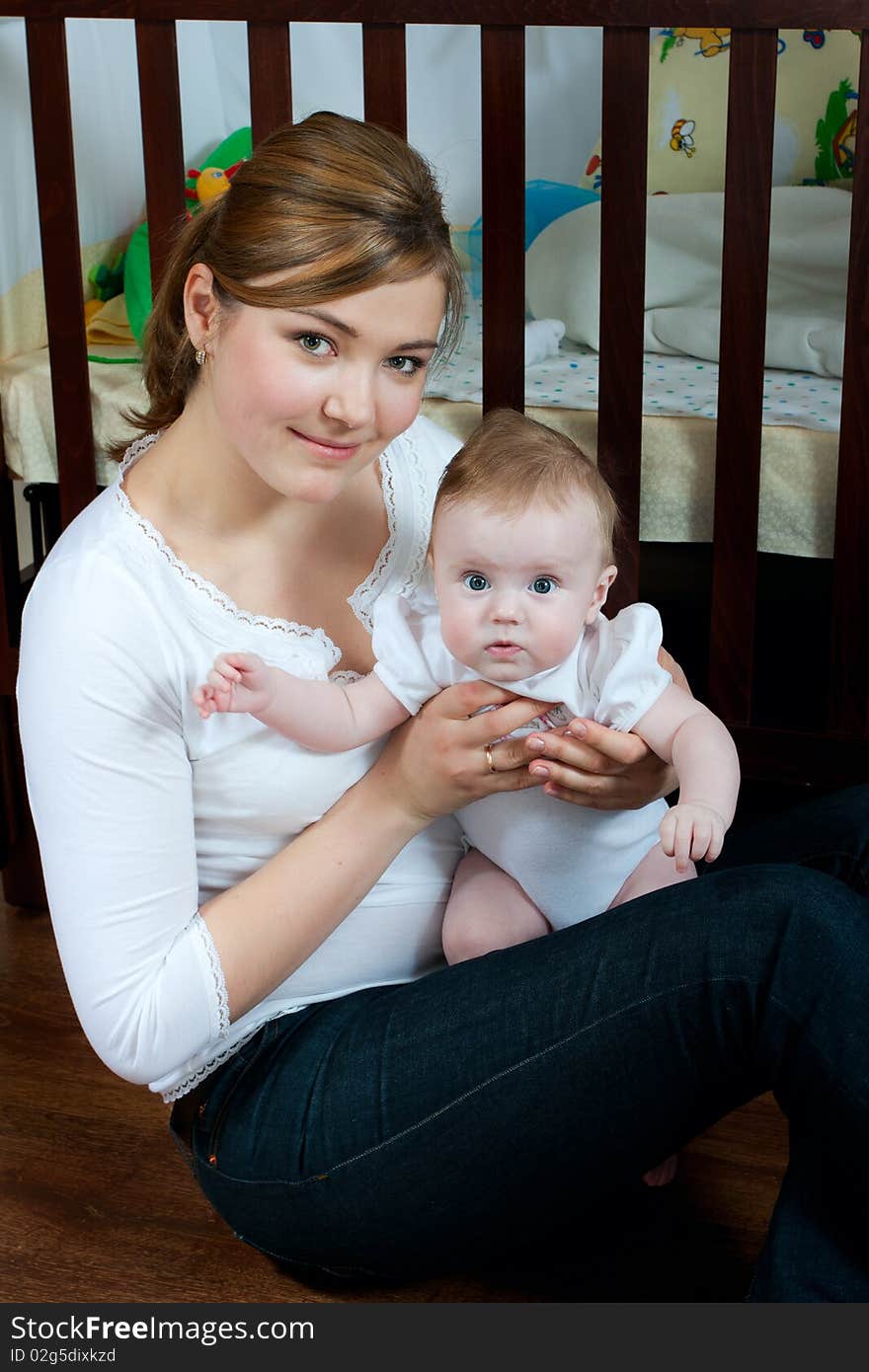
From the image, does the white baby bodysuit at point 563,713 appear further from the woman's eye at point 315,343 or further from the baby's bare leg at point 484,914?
the woman's eye at point 315,343

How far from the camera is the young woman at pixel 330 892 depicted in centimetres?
112

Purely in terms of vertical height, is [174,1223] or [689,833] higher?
[689,833]

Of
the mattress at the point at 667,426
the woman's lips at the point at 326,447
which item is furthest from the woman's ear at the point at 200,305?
the mattress at the point at 667,426

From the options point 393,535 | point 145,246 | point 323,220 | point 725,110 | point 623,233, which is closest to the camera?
point 323,220

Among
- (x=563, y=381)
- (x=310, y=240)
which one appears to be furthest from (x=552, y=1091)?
(x=563, y=381)

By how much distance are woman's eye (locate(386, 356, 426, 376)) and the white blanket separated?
1028 mm

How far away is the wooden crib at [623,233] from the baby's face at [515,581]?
1.53 feet

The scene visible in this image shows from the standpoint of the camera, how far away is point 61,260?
180 centimetres

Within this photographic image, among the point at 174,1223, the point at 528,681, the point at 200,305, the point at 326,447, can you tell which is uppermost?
the point at 200,305

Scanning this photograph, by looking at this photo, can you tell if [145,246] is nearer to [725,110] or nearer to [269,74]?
[269,74]

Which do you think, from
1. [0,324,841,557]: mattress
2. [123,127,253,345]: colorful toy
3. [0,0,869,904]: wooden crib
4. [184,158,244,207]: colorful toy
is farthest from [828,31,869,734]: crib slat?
[184,158,244,207]: colorful toy

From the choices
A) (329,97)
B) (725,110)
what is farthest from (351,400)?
(329,97)

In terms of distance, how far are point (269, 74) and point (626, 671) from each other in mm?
846

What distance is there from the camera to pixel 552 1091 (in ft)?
3.80
